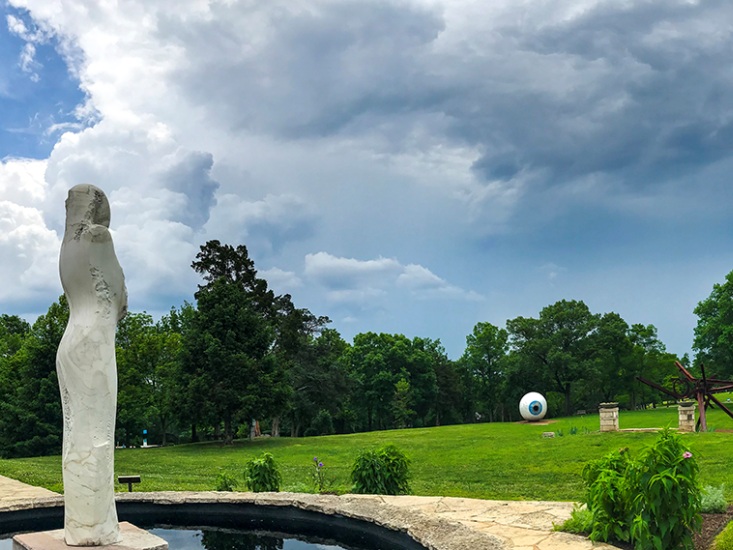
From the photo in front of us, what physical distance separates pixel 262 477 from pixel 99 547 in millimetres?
5119

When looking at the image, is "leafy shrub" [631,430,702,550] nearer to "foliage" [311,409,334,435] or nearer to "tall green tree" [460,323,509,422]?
"foliage" [311,409,334,435]

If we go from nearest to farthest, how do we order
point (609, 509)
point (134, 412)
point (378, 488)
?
point (609, 509) → point (378, 488) → point (134, 412)

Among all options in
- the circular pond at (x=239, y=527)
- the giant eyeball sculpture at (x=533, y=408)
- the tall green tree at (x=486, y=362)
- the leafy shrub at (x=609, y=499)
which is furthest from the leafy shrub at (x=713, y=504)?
the tall green tree at (x=486, y=362)

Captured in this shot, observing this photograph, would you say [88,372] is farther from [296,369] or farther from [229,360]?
[296,369]

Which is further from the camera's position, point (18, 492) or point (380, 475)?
point (18, 492)

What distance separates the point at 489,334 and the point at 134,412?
1454 inches

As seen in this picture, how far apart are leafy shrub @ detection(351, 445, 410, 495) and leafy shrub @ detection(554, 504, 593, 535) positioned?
3.42 meters

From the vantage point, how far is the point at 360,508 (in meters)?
8.90

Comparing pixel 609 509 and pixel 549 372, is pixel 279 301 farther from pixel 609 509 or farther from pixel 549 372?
pixel 609 509

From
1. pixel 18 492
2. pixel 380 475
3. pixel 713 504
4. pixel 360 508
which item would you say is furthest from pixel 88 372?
pixel 713 504

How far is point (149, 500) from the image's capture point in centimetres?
1009

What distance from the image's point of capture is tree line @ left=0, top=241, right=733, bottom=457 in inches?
1230

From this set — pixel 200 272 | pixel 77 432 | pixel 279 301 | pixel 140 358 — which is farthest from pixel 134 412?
pixel 77 432

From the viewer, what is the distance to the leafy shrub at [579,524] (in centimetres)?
746
